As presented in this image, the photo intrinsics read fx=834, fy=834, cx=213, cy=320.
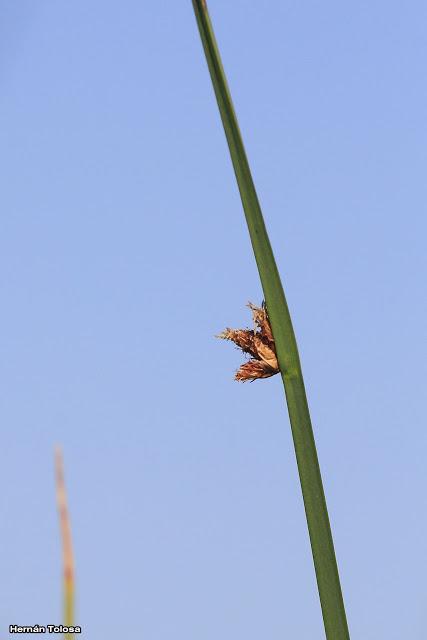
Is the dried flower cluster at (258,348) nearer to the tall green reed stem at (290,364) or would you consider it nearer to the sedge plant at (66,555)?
the tall green reed stem at (290,364)

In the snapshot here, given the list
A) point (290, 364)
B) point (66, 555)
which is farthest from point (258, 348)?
point (66, 555)

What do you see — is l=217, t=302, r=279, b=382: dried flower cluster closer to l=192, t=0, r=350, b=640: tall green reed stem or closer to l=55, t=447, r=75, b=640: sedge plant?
l=192, t=0, r=350, b=640: tall green reed stem

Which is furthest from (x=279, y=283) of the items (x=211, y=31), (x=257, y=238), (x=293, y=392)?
(x=211, y=31)

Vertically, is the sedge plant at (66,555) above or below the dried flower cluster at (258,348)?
below

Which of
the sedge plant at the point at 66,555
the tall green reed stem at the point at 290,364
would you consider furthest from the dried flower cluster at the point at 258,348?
the sedge plant at the point at 66,555

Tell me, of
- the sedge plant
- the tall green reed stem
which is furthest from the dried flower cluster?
the sedge plant

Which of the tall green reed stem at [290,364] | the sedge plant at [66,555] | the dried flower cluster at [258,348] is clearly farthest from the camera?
the dried flower cluster at [258,348]

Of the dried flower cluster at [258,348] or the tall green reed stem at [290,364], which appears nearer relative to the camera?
the tall green reed stem at [290,364]
